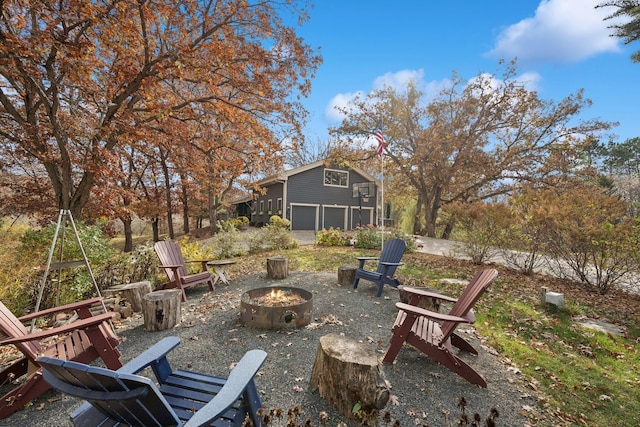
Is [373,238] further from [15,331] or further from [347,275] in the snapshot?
[15,331]

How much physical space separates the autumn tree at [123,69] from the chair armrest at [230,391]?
6.31 m

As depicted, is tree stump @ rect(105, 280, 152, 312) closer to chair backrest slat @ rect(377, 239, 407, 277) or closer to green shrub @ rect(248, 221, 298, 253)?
chair backrest slat @ rect(377, 239, 407, 277)

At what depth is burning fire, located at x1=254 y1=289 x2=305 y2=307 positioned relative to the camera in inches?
161

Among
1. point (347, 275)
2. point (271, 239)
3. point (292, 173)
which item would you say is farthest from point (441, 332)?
point (292, 173)

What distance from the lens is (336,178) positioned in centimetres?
2078

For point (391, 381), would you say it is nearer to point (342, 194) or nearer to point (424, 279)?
point (424, 279)

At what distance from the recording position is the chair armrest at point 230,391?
124 centimetres

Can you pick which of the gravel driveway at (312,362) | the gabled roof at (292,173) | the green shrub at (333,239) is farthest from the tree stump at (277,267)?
the gabled roof at (292,173)

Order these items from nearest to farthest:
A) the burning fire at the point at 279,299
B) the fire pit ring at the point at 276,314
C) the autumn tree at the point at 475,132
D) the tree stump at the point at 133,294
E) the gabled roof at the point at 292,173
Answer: the fire pit ring at the point at 276,314 < the burning fire at the point at 279,299 < the tree stump at the point at 133,294 < the autumn tree at the point at 475,132 < the gabled roof at the point at 292,173

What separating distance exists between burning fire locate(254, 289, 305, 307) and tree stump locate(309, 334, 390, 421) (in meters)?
1.68

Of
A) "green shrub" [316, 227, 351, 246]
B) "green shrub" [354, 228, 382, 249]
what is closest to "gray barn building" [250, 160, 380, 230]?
"green shrub" [316, 227, 351, 246]

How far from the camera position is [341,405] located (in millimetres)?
2242

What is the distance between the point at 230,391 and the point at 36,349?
7.93 feet

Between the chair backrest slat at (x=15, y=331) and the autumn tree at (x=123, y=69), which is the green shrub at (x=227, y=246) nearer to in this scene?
the autumn tree at (x=123, y=69)
